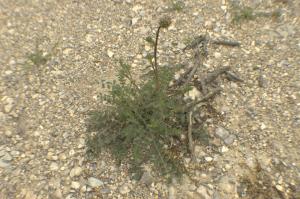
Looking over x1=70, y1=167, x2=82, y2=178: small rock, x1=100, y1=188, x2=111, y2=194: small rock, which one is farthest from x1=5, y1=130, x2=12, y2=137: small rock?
x1=100, y1=188, x2=111, y2=194: small rock

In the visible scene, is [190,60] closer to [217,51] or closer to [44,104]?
[217,51]

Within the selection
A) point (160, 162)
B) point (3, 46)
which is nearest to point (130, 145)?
point (160, 162)

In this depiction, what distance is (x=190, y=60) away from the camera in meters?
4.73

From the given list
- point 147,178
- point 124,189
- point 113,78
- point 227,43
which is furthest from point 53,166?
point 227,43

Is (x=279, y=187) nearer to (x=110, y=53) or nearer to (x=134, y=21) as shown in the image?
(x=110, y=53)

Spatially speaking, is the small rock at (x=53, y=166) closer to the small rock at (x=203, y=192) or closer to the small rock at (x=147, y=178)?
the small rock at (x=147, y=178)

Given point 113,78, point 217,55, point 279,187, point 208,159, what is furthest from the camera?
point 217,55

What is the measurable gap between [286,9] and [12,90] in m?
3.90

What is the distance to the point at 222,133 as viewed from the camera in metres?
4.01

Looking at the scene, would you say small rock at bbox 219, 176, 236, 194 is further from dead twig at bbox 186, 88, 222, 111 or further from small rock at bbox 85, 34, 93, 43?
small rock at bbox 85, 34, 93, 43

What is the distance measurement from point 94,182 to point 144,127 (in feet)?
2.52

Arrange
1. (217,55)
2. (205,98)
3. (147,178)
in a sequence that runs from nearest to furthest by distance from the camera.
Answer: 1. (147,178)
2. (205,98)
3. (217,55)

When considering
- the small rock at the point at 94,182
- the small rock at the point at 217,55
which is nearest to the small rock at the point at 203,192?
the small rock at the point at 94,182

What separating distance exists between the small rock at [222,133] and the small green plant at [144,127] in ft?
1.23
